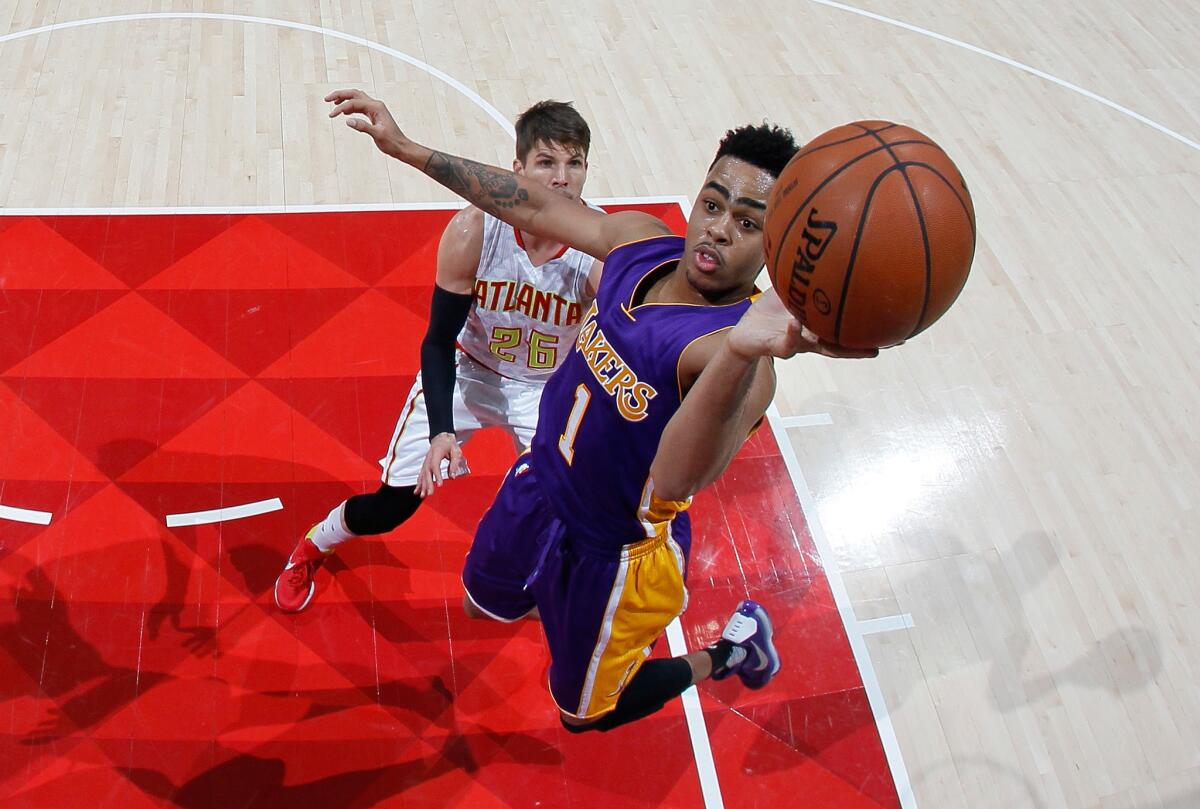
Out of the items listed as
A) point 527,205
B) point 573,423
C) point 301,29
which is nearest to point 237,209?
point 301,29

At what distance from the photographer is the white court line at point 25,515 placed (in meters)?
4.80

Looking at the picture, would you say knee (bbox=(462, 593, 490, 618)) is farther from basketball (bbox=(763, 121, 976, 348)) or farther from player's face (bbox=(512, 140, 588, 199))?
basketball (bbox=(763, 121, 976, 348))

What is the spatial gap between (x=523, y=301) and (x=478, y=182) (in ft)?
2.94

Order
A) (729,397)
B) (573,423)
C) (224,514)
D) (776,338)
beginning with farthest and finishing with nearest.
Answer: (224,514) < (573,423) < (729,397) < (776,338)

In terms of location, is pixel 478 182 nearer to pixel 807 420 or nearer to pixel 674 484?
pixel 674 484

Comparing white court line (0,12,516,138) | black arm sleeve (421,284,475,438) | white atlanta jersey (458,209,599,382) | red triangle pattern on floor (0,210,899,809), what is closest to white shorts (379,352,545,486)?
white atlanta jersey (458,209,599,382)

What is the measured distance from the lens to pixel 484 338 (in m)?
4.44

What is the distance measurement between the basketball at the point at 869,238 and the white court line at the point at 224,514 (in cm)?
320

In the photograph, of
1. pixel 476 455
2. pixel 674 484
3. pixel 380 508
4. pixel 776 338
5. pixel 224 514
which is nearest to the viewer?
pixel 776 338

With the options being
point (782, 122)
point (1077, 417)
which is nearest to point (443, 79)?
point (782, 122)

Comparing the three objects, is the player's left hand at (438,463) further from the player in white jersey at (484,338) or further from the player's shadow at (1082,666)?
the player's shadow at (1082,666)

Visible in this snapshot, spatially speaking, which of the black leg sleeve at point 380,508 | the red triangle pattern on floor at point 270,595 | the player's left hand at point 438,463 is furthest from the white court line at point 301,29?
the player's left hand at point 438,463

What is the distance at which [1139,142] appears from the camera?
805 cm

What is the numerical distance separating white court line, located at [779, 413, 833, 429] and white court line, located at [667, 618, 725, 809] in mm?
1429
